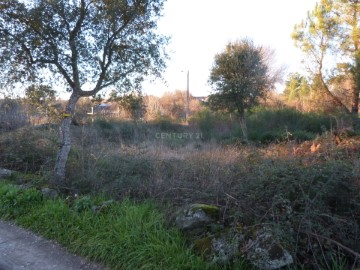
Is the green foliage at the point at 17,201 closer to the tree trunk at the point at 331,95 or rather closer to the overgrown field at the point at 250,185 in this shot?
the overgrown field at the point at 250,185

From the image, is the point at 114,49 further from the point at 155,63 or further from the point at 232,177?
the point at 232,177

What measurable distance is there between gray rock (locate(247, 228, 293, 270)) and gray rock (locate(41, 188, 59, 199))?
4179mm

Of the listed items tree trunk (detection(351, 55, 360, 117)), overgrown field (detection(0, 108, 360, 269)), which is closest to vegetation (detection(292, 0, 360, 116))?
tree trunk (detection(351, 55, 360, 117))

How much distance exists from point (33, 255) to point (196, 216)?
231 cm

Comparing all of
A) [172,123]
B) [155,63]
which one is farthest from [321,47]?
[155,63]

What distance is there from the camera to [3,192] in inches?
257

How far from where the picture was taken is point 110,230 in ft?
15.4

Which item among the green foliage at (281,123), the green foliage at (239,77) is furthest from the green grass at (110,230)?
the green foliage at (281,123)

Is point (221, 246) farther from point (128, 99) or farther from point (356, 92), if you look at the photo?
point (356, 92)

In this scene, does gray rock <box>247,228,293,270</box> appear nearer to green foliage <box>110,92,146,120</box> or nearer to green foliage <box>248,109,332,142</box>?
green foliage <box>110,92,146,120</box>

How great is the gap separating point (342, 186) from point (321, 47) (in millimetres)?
19393

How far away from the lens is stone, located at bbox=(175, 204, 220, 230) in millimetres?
Answer: 4406

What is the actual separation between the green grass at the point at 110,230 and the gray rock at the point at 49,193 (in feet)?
0.39

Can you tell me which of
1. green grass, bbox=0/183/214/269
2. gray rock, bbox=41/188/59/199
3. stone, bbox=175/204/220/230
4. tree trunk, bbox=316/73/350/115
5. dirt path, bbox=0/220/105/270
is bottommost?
dirt path, bbox=0/220/105/270
